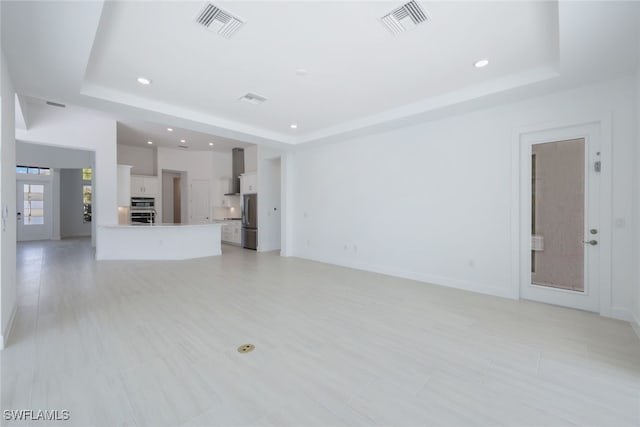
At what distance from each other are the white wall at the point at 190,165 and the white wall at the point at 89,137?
268 centimetres

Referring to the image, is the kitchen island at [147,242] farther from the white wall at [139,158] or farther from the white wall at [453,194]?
the white wall at [139,158]

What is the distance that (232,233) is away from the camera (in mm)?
9695

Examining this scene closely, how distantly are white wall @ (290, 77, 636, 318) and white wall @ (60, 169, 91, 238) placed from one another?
428 inches

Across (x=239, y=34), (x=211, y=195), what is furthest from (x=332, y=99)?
(x=211, y=195)

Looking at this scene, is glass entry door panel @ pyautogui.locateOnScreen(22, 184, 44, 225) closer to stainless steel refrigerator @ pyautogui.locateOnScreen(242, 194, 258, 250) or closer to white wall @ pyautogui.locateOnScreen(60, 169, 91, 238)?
white wall @ pyautogui.locateOnScreen(60, 169, 91, 238)

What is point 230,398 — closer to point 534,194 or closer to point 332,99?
point 332,99

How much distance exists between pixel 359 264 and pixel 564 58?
4.39 m

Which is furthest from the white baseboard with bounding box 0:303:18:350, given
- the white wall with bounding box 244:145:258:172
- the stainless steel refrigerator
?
the white wall with bounding box 244:145:258:172

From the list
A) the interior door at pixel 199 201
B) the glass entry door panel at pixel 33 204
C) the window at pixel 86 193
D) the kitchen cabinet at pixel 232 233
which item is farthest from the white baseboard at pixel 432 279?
the glass entry door panel at pixel 33 204

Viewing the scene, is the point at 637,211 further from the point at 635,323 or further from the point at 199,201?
the point at 199,201

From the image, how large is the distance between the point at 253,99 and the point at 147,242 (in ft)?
15.5

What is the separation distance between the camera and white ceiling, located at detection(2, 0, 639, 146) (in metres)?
2.29

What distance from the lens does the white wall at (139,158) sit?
955 cm

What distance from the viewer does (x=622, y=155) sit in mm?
3184
